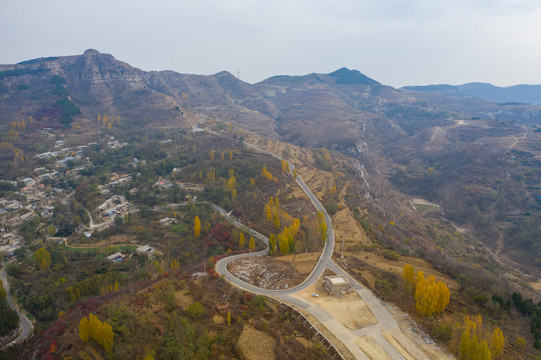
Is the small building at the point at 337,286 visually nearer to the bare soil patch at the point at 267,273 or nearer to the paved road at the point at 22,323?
the bare soil patch at the point at 267,273

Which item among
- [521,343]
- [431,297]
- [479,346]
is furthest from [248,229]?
[521,343]

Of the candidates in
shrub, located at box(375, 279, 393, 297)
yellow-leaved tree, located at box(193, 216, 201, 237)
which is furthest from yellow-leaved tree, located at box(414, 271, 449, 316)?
yellow-leaved tree, located at box(193, 216, 201, 237)

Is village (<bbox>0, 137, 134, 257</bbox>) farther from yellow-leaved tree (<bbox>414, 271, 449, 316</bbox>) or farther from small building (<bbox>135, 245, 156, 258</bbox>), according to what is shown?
yellow-leaved tree (<bbox>414, 271, 449, 316</bbox>)

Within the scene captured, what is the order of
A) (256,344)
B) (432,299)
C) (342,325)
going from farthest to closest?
(432,299)
(342,325)
(256,344)

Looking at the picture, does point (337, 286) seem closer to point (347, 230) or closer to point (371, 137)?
point (347, 230)

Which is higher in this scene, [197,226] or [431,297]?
[431,297]

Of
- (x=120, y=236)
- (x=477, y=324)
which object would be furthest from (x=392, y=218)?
(x=120, y=236)

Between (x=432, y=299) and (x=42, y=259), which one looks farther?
(x=42, y=259)
